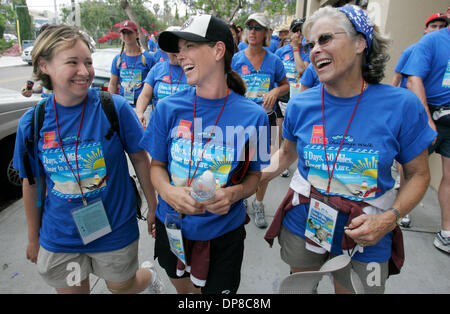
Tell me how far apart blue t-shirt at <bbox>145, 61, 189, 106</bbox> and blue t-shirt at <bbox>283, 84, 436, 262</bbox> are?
6.99 ft

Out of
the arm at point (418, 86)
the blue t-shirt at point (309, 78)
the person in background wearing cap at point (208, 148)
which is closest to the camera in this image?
the person in background wearing cap at point (208, 148)

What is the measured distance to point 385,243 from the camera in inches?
64.2

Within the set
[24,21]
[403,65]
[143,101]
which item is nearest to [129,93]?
[143,101]

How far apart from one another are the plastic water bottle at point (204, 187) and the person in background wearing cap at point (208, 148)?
6 cm

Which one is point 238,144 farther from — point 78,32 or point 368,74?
point 78,32

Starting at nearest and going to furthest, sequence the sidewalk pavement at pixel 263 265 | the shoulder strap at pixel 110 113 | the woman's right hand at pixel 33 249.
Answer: the shoulder strap at pixel 110 113 < the woman's right hand at pixel 33 249 < the sidewalk pavement at pixel 263 265

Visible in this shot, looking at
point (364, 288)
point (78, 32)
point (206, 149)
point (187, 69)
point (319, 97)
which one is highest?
point (78, 32)

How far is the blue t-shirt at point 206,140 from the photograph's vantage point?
161 centimetres

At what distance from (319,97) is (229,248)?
39.9 inches

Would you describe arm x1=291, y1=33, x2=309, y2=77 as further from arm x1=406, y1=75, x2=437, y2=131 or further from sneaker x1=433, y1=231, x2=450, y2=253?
sneaker x1=433, y1=231, x2=450, y2=253

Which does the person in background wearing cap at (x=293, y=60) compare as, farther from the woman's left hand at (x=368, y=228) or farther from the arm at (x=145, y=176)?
the woman's left hand at (x=368, y=228)

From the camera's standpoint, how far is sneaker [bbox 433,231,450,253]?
10.0 ft

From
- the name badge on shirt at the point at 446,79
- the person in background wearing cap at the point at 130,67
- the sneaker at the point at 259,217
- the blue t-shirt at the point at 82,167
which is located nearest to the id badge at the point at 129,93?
the person in background wearing cap at the point at 130,67

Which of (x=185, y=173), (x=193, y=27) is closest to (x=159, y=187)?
(x=185, y=173)
